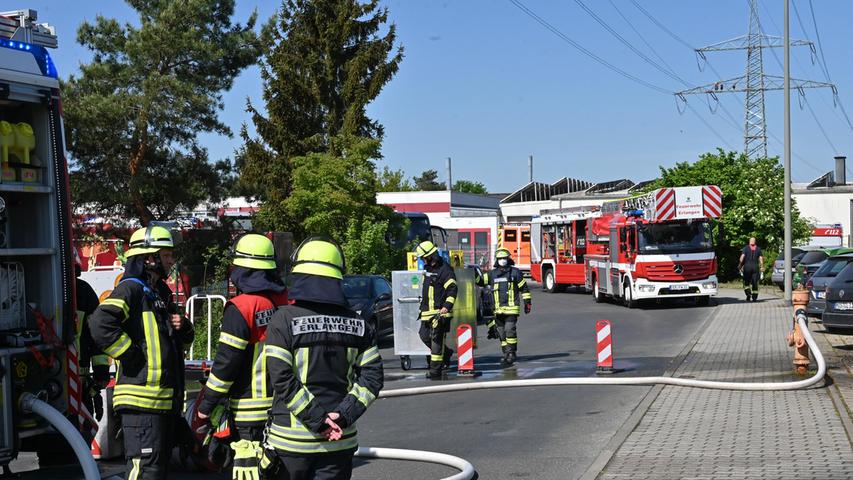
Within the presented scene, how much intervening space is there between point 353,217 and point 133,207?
7.53m

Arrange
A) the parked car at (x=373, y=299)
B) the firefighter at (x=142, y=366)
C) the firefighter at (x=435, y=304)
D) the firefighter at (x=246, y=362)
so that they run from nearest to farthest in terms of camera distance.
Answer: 1. the firefighter at (x=246, y=362)
2. the firefighter at (x=142, y=366)
3. the firefighter at (x=435, y=304)
4. the parked car at (x=373, y=299)

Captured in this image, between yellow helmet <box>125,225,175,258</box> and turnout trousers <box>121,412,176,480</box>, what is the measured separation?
1.11m

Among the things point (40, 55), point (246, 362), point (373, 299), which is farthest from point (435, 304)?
point (246, 362)

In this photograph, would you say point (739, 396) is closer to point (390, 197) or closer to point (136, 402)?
point (136, 402)

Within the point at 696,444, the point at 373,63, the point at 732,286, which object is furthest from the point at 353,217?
the point at 696,444

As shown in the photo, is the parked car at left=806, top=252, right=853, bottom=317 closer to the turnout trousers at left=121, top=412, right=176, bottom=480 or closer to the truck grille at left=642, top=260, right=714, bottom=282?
the truck grille at left=642, top=260, right=714, bottom=282

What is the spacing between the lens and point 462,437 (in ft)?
32.6

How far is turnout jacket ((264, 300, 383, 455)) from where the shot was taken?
491 centimetres

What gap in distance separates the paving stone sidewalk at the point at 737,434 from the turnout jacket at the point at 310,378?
3.42m

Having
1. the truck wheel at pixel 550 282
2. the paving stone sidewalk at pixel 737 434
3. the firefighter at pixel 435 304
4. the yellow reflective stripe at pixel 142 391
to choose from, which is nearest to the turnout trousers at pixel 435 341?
the firefighter at pixel 435 304

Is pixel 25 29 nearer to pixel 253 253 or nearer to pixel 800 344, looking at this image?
pixel 253 253

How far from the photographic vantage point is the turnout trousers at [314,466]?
4969 mm

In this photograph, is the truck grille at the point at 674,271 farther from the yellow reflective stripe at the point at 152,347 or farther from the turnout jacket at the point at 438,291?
the yellow reflective stripe at the point at 152,347

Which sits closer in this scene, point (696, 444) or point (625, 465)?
point (625, 465)
